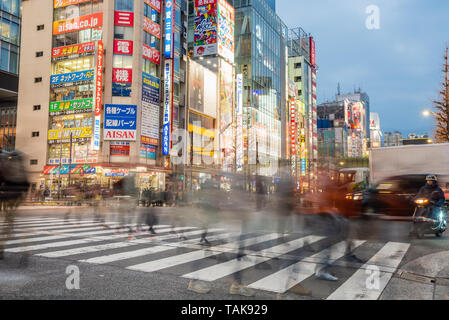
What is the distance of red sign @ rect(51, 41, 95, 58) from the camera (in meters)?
42.9

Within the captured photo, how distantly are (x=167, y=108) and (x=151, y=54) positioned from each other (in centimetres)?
708

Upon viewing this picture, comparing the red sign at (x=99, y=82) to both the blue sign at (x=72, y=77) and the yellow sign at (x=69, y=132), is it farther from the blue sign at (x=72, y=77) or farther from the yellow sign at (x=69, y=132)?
the yellow sign at (x=69, y=132)

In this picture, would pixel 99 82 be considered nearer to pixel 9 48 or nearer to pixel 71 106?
pixel 71 106

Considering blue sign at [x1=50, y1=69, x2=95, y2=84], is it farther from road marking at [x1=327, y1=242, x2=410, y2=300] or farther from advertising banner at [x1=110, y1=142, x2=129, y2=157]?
road marking at [x1=327, y1=242, x2=410, y2=300]

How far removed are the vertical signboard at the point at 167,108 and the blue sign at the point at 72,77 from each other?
8512 millimetres

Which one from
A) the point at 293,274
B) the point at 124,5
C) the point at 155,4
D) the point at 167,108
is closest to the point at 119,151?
the point at 167,108

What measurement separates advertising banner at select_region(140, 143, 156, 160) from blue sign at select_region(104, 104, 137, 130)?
2532 millimetres

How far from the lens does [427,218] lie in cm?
952

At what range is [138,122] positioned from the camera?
41.7 metres

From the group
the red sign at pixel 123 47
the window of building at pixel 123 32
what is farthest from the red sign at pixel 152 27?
the red sign at pixel 123 47

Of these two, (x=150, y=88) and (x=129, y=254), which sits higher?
(x=150, y=88)

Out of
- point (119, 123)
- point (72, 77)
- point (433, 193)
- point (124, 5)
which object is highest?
point (124, 5)

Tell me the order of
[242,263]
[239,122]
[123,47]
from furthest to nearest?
[239,122] < [123,47] < [242,263]

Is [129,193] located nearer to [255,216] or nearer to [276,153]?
[255,216]
